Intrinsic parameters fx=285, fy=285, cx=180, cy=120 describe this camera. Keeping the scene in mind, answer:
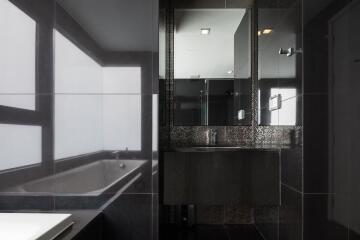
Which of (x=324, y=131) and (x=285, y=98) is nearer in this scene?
(x=324, y=131)

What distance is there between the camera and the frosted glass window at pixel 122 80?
5.47 feet

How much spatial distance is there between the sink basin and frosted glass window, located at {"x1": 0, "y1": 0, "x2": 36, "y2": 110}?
0.61 metres

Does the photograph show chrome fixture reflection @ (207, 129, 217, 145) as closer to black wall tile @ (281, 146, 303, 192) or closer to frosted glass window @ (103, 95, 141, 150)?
black wall tile @ (281, 146, 303, 192)

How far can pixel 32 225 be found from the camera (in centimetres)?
136

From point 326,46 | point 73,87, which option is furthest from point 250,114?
point 73,87

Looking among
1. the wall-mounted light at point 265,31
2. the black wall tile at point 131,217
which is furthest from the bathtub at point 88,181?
the wall-mounted light at point 265,31

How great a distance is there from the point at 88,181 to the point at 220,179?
2.71ft

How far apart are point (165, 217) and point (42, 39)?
1668mm

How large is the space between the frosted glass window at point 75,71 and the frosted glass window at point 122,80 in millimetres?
42

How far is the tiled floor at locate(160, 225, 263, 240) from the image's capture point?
2203 millimetres

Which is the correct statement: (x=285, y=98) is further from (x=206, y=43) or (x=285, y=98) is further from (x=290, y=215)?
(x=206, y=43)

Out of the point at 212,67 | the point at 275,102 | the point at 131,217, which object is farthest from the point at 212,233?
the point at 212,67

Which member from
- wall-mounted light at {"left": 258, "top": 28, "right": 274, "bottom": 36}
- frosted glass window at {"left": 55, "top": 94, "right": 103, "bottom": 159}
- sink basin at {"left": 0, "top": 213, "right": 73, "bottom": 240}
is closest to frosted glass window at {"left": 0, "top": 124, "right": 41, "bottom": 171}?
frosted glass window at {"left": 55, "top": 94, "right": 103, "bottom": 159}

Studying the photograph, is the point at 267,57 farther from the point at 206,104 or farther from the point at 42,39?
the point at 42,39
